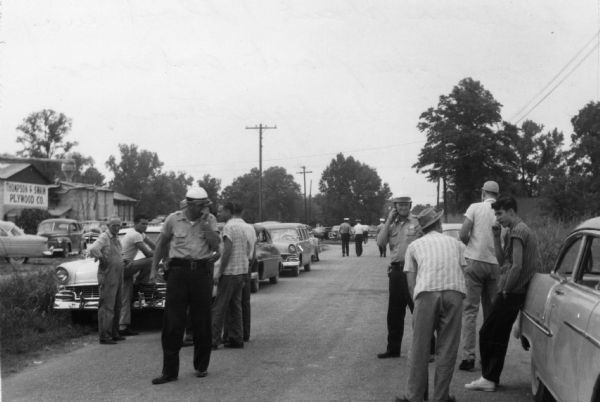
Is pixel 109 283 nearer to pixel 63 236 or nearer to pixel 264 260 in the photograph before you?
pixel 264 260

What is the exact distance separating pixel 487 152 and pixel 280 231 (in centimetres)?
4695

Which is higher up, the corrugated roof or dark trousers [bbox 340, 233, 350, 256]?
the corrugated roof

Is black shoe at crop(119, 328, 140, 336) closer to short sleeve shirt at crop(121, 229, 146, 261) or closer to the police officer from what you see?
short sleeve shirt at crop(121, 229, 146, 261)

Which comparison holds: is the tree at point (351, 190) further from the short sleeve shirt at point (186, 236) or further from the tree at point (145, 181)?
the short sleeve shirt at point (186, 236)

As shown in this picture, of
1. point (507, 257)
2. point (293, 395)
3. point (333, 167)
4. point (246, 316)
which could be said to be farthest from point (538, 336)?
point (333, 167)

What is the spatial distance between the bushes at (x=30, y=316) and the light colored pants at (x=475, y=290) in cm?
544

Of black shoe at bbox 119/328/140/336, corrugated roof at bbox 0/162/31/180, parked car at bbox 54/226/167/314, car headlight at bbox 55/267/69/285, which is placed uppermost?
corrugated roof at bbox 0/162/31/180

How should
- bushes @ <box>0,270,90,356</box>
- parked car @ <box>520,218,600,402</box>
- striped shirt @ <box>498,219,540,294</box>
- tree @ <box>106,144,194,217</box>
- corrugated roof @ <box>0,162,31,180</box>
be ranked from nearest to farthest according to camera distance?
parked car @ <box>520,218,600,402</box> → striped shirt @ <box>498,219,540,294</box> → bushes @ <box>0,270,90,356</box> → corrugated roof @ <box>0,162,31,180</box> → tree @ <box>106,144,194,217</box>

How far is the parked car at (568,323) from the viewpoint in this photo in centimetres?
428

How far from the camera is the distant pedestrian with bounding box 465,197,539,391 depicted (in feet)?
21.6

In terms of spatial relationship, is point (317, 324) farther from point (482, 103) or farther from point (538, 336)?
point (482, 103)

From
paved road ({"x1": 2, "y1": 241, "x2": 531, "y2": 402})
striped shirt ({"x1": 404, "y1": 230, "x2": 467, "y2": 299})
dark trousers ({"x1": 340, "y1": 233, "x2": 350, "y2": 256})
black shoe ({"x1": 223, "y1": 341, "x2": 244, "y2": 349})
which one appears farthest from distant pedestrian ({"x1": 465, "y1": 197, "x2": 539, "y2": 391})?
dark trousers ({"x1": 340, "y1": 233, "x2": 350, "y2": 256})

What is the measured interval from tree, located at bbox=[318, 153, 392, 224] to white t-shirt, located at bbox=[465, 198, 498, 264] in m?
126

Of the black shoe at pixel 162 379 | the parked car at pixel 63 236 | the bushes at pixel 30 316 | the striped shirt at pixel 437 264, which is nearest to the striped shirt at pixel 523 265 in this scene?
the striped shirt at pixel 437 264
